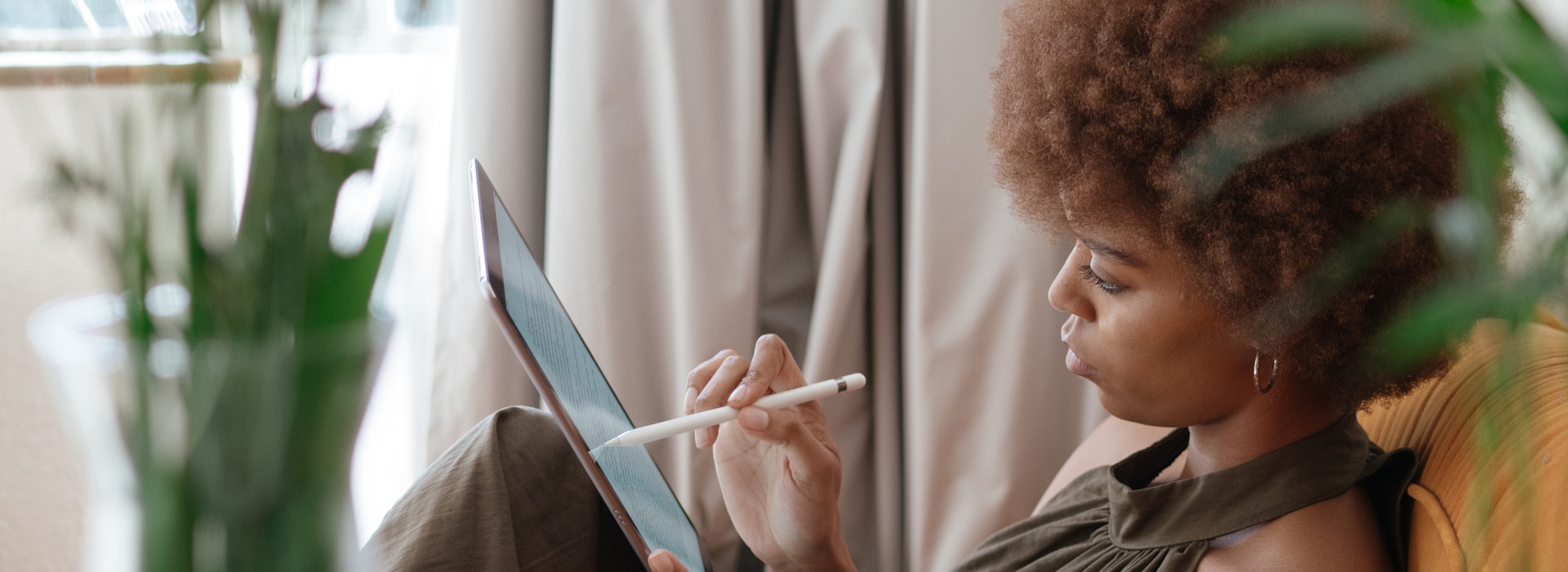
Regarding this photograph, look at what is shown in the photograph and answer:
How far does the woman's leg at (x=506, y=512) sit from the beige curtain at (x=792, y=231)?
442 millimetres

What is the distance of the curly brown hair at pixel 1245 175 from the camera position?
67 centimetres

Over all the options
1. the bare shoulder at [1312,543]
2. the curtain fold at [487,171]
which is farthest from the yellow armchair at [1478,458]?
the curtain fold at [487,171]

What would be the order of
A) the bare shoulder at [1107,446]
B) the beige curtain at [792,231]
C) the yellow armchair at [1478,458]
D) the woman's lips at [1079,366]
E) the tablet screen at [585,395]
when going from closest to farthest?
the yellow armchair at [1478,458] < the tablet screen at [585,395] < the woman's lips at [1079,366] < the bare shoulder at [1107,446] < the beige curtain at [792,231]

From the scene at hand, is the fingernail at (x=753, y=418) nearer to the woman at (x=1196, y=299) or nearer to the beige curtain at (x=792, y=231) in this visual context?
the woman at (x=1196, y=299)

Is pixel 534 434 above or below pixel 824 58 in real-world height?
below

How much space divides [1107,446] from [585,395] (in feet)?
1.88

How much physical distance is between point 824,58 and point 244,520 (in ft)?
3.80

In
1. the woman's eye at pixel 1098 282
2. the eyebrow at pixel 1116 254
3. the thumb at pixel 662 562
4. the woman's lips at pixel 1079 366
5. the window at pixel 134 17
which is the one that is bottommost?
the thumb at pixel 662 562

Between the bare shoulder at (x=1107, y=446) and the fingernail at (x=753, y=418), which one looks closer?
the fingernail at (x=753, y=418)

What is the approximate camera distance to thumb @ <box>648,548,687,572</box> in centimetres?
77

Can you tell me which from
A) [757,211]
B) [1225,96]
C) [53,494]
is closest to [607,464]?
[53,494]

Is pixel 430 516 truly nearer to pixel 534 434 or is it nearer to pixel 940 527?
pixel 534 434

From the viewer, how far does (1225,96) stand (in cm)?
68

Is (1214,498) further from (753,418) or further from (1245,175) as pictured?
(753,418)
